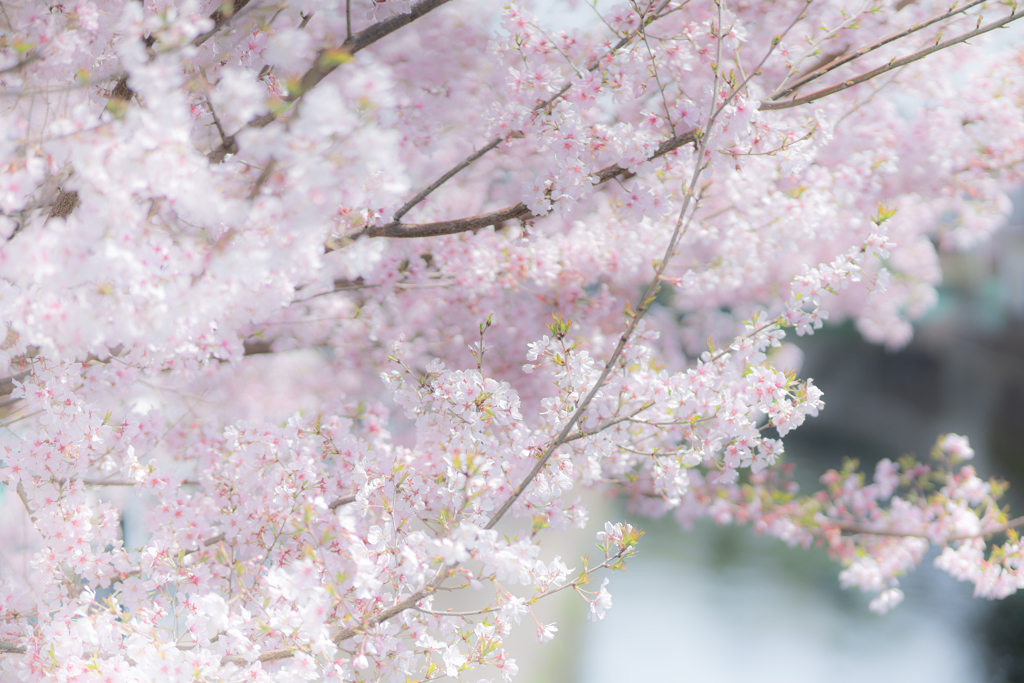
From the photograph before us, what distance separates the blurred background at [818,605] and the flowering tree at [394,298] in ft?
7.47

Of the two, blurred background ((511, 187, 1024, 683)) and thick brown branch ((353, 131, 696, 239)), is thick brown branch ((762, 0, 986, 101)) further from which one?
blurred background ((511, 187, 1024, 683))

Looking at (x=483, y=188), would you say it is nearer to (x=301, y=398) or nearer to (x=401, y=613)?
(x=401, y=613)

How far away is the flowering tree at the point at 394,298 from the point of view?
1045mm

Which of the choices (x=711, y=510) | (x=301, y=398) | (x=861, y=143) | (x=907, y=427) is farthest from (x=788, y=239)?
(x=907, y=427)

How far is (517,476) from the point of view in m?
1.61

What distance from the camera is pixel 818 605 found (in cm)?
574

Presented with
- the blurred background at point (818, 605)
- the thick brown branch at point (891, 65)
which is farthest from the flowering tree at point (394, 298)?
the blurred background at point (818, 605)

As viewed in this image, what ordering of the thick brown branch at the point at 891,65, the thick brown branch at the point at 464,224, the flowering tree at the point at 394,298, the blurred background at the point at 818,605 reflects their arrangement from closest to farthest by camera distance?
the flowering tree at the point at 394,298 → the thick brown branch at the point at 891,65 → the thick brown branch at the point at 464,224 → the blurred background at the point at 818,605

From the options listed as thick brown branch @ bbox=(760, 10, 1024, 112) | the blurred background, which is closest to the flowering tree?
thick brown branch @ bbox=(760, 10, 1024, 112)

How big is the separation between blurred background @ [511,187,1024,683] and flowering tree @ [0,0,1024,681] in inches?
89.6

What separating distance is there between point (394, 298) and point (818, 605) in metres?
5.26

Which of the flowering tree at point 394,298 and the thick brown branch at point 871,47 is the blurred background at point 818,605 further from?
the thick brown branch at point 871,47

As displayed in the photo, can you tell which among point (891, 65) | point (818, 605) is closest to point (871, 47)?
point (891, 65)

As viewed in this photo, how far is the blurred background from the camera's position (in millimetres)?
4750
